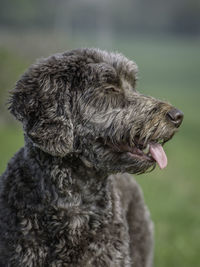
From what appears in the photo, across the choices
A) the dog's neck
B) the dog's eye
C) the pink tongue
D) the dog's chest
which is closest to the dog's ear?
the dog's neck

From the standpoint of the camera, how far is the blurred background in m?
9.94

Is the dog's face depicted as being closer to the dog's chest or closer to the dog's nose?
the dog's nose

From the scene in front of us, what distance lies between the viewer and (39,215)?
197 inches

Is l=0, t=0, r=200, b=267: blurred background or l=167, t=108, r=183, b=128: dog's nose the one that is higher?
l=167, t=108, r=183, b=128: dog's nose

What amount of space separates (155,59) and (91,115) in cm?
6101

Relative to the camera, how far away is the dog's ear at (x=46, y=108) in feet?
16.0

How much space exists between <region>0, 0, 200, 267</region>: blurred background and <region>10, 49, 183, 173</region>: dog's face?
1133mm

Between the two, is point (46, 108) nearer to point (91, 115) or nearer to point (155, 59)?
point (91, 115)

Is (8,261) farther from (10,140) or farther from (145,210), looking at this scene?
(10,140)

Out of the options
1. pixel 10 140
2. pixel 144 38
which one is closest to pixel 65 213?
pixel 10 140

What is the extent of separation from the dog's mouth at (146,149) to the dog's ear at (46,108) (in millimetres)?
481

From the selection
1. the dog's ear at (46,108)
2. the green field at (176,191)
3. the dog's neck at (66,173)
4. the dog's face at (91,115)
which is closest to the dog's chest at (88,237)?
the dog's neck at (66,173)

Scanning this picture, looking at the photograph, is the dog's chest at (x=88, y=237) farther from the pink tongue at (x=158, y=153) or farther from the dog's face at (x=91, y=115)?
the pink tongue at (x=158, y=153)

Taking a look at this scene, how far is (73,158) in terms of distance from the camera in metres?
5.09
